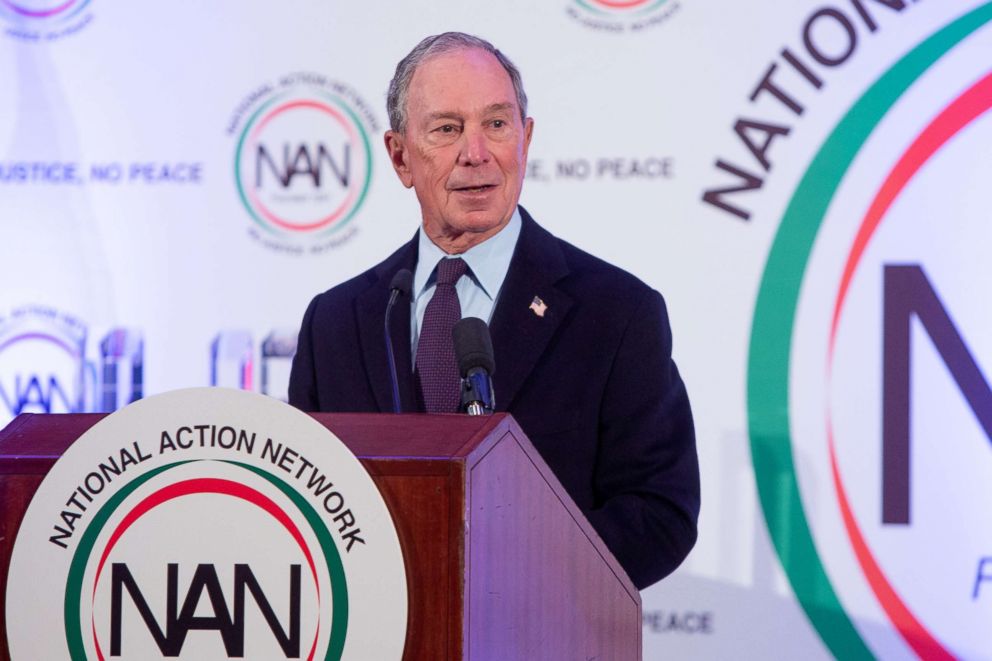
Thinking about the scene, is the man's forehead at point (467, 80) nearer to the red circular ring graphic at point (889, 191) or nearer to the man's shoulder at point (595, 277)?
the man's shoulder at point (595, 277)

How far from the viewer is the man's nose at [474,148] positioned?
88.0 inches

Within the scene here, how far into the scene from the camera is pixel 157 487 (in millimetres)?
1256

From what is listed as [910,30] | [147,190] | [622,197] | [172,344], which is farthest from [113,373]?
[910,30]

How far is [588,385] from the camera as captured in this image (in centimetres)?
218

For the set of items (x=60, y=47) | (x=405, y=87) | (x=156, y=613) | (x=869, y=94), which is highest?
(x=60, y=47)

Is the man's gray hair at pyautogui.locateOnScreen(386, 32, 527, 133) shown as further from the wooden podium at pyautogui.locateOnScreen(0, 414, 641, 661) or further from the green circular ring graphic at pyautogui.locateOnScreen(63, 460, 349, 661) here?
the green circular ring graphic at pyautogui.locateOnScreen(63, 460, 349, 661)

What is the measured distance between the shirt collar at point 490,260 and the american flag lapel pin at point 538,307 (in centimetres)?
9

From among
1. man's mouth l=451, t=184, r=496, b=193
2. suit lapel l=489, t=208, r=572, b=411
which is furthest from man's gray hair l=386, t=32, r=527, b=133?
suit lapel l=489, t=208, r=572, b=411

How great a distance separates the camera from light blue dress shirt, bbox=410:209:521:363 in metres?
2.31

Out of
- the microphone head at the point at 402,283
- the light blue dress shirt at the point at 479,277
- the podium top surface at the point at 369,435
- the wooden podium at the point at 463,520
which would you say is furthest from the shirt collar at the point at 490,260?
the podium top surface at the point at 369,435

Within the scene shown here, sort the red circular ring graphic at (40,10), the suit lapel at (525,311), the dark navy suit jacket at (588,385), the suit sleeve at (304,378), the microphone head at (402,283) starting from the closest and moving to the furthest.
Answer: the microphone head at (402,283)
the dark navy suit jacket at (588,385)
the suit lapel at (525,311)
the suit sleeve at (304,378)
the red circular ring graphic at (40,10)

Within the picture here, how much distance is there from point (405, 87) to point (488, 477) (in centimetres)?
121

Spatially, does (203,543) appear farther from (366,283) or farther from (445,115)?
(366,283)

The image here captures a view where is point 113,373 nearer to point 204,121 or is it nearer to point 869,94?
point 204,121
